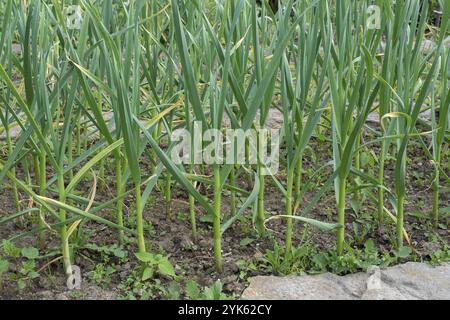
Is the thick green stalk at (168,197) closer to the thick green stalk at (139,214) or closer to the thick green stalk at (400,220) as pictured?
the thick green stalk at (139,214)

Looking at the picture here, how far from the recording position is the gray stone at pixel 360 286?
1.48 m

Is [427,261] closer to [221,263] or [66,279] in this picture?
[221,263]

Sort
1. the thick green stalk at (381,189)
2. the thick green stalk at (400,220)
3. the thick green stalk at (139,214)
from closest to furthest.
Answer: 1. the thick green stalk at (139,214)
2. the thick green stalk at (400,220)
3. the thick green stalk at (381,189)

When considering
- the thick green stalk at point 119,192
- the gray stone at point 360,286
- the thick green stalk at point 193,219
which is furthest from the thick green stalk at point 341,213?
the thick green stalk at point 119,192

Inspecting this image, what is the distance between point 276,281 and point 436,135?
565mm

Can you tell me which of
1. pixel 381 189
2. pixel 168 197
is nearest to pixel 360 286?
pixel 381 189

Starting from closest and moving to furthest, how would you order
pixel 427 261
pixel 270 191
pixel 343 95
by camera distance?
pixel 343 95 → pixel 427 261 → pixel 270 191

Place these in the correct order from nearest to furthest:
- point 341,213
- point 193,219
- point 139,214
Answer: point 139,214 < point 341,213 < point 193,219

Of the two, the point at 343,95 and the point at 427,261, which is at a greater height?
the point at 343,95

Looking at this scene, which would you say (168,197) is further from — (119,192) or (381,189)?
(381,189)

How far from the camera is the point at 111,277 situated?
5.08 feet

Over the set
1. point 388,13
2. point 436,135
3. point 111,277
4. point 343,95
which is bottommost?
point 111,277

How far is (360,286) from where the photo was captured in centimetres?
153
